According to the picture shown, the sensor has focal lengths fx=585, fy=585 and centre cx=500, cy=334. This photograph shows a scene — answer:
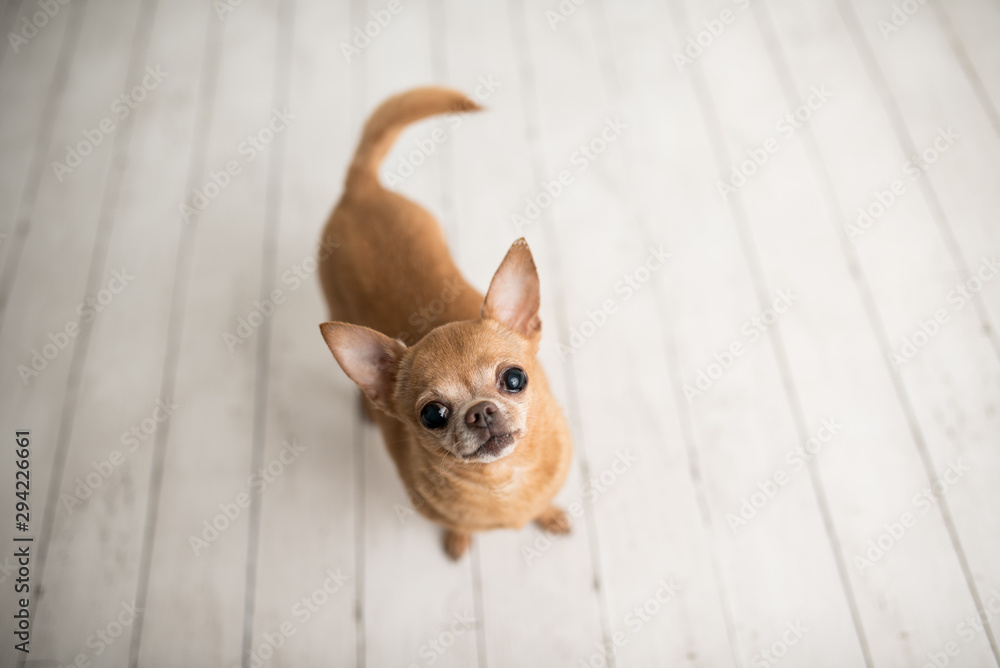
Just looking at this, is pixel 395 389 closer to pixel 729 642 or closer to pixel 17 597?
pixel 729 642

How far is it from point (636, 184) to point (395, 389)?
5.24ft

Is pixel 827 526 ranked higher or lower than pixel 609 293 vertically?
lower

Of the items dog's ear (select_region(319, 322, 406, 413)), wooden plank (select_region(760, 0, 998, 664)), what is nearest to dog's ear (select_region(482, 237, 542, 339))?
dog's ear (select_region(319, 322, 406, 413))

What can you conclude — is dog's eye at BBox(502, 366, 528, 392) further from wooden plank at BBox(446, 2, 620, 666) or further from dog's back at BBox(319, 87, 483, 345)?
wooden plank at BBox(446, 2, 620, 666)

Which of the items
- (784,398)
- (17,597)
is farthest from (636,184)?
(17,597)

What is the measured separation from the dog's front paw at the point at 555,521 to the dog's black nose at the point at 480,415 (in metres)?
0.79

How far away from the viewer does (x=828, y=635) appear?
1.94m

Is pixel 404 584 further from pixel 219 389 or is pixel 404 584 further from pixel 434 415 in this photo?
pixel 219 389

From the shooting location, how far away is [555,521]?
2049mm

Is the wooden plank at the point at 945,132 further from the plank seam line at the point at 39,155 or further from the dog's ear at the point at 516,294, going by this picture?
the plank seam line at the point at 39,155

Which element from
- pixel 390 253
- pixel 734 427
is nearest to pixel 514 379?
pixel 390 253

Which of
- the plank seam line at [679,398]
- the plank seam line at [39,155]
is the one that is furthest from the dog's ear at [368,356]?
the plank seam line at [39,155]

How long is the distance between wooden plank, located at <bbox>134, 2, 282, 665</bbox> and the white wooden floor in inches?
0.5

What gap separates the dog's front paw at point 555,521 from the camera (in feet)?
6.68
